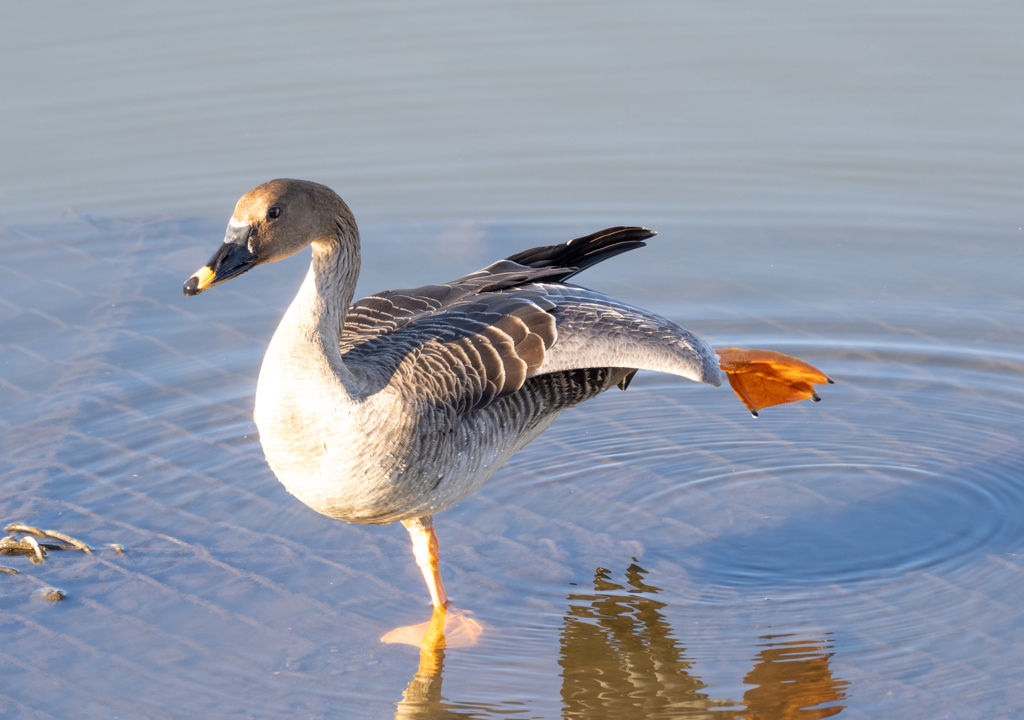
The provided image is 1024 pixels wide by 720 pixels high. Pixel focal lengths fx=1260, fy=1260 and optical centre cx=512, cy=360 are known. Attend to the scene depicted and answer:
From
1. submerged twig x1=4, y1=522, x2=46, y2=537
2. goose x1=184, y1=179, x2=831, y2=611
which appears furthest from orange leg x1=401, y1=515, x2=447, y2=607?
submerged twig x1=4, y1=522, x2=46, y2=537

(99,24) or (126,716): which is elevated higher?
(99,24)

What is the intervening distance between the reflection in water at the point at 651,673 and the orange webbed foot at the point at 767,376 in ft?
4.25

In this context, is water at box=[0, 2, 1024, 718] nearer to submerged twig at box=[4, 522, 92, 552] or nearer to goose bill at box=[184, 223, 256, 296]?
submerged twig at box=[4, 522, 92, 552]

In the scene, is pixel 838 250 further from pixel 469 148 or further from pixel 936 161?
pixel 469 148

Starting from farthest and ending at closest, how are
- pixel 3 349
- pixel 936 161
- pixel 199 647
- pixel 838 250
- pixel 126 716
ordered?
pixel 936 161, pixel 838 250, pixel 3 349, pixel 199 647, pixel 126 716

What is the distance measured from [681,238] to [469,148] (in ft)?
8.35

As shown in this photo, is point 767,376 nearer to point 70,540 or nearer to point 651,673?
point 651,673

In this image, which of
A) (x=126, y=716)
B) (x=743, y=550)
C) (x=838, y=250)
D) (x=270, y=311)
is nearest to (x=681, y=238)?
(x=838, y=250)

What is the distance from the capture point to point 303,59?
13.6m

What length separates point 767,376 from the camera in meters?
7.09

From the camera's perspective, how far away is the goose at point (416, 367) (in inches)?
234

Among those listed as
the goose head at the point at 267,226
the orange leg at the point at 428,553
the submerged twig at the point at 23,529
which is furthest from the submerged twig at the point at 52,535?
the goose head at the point at 267,226

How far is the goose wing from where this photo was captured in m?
6.28

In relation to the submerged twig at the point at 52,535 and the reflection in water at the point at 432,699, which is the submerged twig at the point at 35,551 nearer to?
the submerged twig at the point at 52,535
